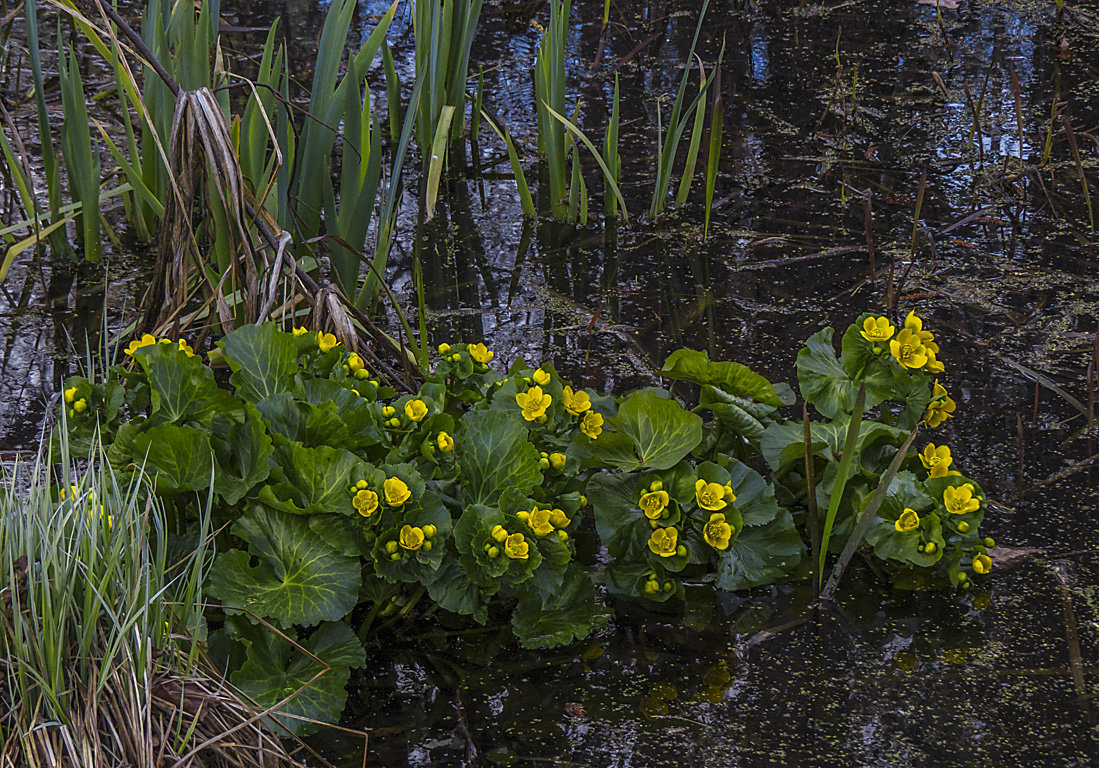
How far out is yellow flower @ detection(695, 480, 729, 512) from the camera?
157cm

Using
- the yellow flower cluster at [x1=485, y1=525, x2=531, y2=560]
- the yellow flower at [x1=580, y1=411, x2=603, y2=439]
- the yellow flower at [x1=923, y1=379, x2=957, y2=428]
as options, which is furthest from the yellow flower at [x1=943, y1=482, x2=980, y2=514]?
the yellow flower cluster at [x1=485, y1=525, x2=531, y2=560]

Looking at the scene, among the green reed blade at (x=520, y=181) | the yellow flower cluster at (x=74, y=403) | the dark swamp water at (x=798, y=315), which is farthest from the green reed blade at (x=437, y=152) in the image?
the yellow flower cluster at (x=74, y=403)

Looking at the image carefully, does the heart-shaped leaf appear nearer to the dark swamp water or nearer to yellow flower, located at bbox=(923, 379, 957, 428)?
the dark swamp water

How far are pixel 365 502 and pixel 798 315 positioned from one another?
138 centimetres

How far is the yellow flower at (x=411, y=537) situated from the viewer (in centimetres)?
145

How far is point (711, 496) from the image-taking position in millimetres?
1580

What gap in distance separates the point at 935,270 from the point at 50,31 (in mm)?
3186

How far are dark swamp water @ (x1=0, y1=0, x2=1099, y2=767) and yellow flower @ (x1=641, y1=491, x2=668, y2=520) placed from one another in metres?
0.17

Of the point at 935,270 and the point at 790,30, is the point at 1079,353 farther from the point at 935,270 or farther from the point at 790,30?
the point at 790,30

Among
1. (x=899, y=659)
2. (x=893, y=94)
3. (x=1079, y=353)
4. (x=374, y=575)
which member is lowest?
(x=899, y=659)

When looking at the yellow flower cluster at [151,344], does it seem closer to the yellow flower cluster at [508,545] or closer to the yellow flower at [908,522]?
the yellow flower cluster at [508,545]

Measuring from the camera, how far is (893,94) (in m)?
3.70

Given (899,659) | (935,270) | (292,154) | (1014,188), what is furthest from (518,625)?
(1014,188)

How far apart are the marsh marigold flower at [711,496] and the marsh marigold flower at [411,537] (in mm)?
416
